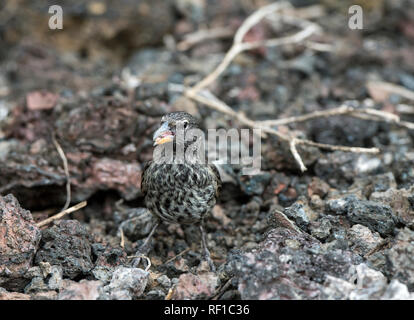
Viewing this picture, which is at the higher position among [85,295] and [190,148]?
[190,148]

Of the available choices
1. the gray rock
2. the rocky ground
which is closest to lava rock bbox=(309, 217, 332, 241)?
the rocky ground

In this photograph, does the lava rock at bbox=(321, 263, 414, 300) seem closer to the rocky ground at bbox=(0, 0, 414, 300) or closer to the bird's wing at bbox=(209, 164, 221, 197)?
the rocky ground at bbox=(0, 0, 414, 300)


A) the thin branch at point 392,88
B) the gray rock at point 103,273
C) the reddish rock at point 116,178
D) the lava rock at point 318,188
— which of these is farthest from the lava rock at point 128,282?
the thin branch at point 392,88

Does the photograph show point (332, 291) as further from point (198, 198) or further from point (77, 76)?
point (77, 76)

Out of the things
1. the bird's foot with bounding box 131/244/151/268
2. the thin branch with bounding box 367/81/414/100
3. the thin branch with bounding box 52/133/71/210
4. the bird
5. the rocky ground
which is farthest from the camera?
the thin branch with bounding box 367/81/414/100

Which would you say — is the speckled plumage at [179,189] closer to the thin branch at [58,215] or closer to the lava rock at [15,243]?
the thin branch at [58,215]
